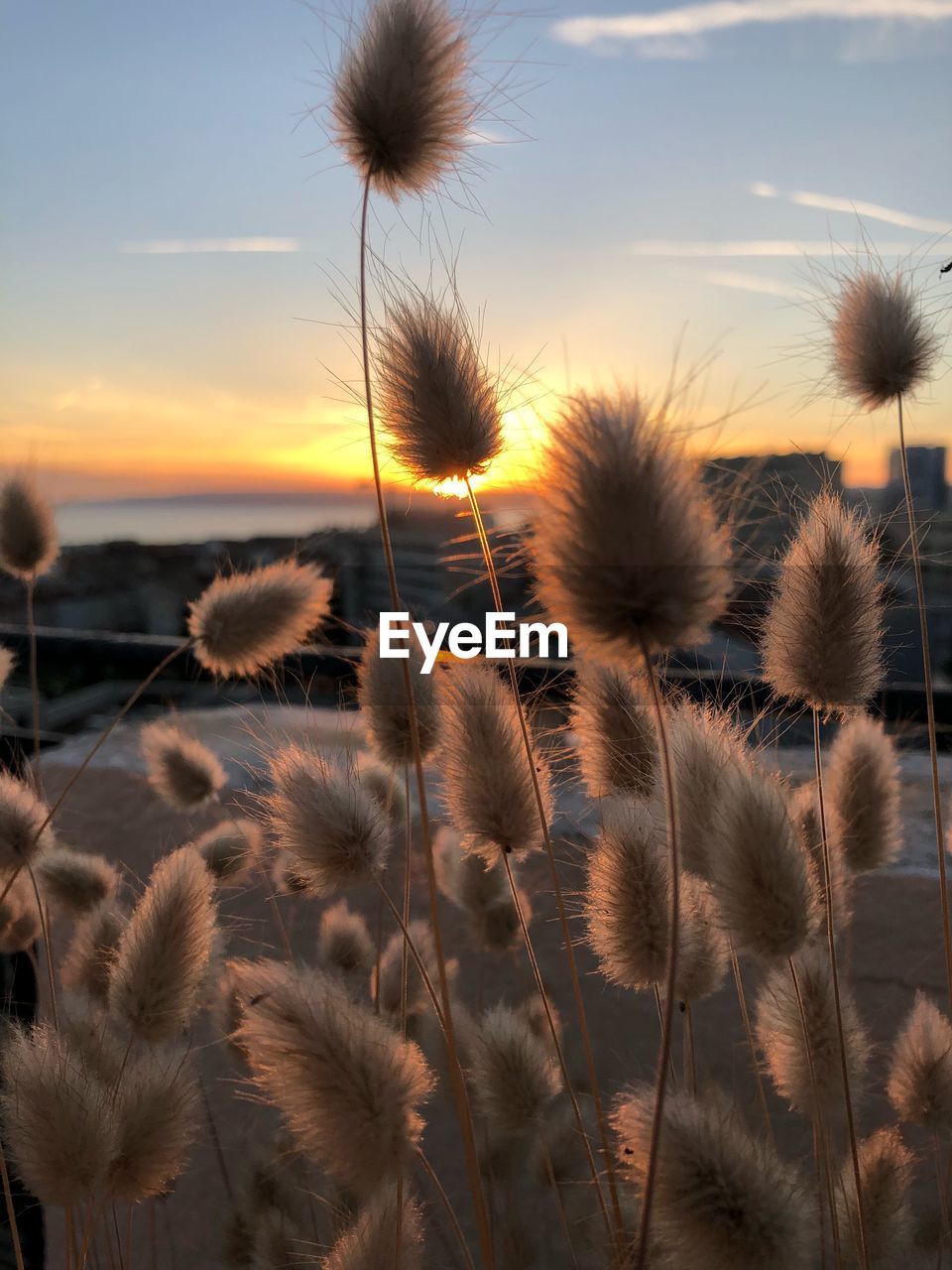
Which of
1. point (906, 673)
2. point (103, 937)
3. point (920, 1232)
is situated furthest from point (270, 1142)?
point (906, 673)

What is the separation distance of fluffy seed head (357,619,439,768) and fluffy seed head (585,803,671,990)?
23cm

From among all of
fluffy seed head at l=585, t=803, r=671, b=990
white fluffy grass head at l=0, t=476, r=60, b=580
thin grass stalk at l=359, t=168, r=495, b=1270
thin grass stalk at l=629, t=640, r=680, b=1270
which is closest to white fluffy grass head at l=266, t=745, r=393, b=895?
thin grass stalk at l=359, t=168, r=495, b=1270

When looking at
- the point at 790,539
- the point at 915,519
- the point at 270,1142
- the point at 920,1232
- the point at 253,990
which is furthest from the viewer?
the point at 270,1142

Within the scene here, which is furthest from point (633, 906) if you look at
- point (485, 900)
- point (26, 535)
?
point (26, 535)

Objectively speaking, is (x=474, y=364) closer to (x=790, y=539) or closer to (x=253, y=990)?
(x=790, y=539)

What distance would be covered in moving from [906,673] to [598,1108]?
1.45 ft

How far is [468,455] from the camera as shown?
657 millimetres

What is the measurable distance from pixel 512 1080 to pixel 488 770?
278mm

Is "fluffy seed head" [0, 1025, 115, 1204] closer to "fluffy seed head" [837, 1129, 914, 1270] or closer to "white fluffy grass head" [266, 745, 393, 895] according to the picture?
"white fluffy grass head" [266, 745, 393, 895]

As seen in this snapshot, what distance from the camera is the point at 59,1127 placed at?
574mm

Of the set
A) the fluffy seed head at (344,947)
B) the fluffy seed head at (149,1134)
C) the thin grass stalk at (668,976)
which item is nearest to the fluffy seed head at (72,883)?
the fluffy seed head at (344,947)

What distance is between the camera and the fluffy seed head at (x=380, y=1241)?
1.89ft

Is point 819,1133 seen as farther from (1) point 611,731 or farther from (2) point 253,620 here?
(2) point 253,620

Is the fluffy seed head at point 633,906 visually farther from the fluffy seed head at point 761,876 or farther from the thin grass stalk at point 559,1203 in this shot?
the thin grass stalk at point 559,1203
